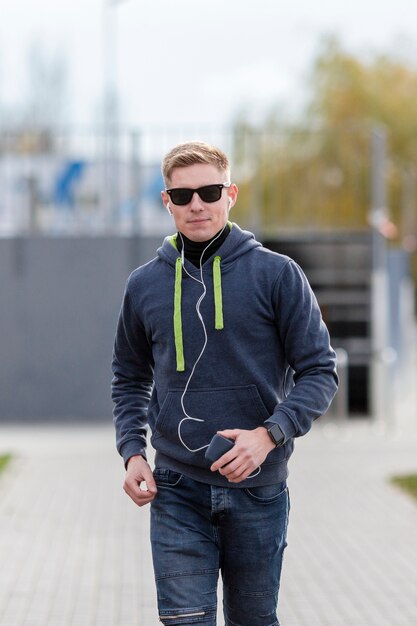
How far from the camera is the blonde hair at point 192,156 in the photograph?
13.1ft

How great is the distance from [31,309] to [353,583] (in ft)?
36.1

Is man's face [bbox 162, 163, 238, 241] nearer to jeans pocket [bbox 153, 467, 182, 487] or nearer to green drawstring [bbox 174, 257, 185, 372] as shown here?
green drawstring [bbox 174, 257, 185, 372]

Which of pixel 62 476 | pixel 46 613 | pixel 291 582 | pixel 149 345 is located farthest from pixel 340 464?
pixel 149 345

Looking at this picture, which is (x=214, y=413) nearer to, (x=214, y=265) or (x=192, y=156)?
(x=214, y=265)

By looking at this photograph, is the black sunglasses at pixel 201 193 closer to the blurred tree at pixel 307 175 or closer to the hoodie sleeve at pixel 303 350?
the hoodie sleeve at pixel 303 350

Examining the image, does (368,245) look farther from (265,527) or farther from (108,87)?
(108,87)

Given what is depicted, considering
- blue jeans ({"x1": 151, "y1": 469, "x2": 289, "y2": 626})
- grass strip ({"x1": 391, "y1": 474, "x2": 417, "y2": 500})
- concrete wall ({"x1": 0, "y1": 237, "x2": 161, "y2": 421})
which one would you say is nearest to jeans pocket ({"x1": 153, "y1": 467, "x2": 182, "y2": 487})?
blue jeans ({"x1": 151, "y1": 469, "x2": 289, "y2": 626})

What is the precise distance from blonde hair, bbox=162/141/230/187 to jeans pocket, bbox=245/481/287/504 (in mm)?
888

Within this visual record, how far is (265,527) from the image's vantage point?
4.02m

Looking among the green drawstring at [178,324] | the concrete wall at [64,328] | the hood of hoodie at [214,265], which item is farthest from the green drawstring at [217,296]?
the concrete wall at [64,328]

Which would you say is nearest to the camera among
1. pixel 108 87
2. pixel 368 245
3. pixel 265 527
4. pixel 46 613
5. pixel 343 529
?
pixel 265 527

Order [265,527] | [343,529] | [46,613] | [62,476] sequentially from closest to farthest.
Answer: [265,527] → [46,613] → [343,529] → [62,476]

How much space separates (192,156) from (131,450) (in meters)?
0.86

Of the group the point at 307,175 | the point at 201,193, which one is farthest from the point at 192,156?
the point at 307,175
